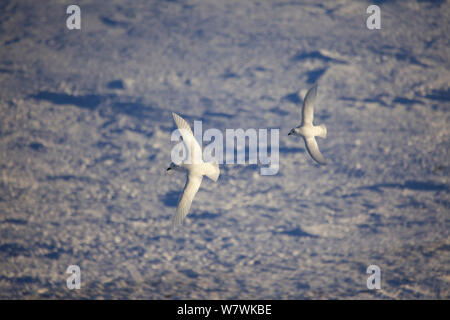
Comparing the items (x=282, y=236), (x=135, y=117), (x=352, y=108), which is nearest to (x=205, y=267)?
(x=282, y=236)

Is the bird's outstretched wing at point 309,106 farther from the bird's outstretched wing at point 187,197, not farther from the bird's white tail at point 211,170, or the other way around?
the bird's outstretched wing at point 187,197

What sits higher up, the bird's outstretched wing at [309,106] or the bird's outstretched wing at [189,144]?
the bird's outstretched wing at [309,106]

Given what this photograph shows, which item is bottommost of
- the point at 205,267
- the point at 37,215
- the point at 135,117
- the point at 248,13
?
the point at 205,267

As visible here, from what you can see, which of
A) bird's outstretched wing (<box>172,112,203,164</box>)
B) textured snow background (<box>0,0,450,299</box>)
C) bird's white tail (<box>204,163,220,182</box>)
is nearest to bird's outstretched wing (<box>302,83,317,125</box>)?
bird's white tail (<box>204,163,220,182</box>)

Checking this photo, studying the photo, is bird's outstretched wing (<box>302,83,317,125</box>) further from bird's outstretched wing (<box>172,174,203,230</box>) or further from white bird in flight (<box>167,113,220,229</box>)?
bird's outstretched wing (<box>172,174,203,230</box>)

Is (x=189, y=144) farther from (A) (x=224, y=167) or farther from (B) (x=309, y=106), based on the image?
(A) (x=224, y=167)

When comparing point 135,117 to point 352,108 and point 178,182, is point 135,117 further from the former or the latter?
point 352,108

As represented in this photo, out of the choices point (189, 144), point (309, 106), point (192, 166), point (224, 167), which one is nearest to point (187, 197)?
point (192, 166)

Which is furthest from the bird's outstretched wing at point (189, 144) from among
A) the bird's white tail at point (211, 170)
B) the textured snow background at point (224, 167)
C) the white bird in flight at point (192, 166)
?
the textured snow background at point (224, 167)

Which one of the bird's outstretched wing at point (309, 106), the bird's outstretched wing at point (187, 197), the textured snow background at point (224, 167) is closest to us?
the bird's outstretched wing at point (187, 197)
